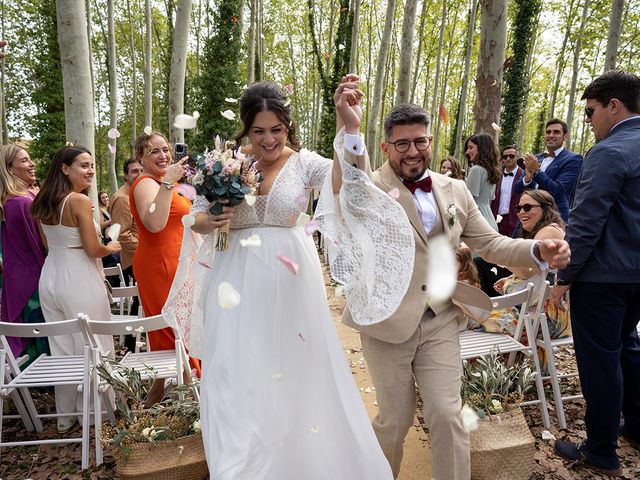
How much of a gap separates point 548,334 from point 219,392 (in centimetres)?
257

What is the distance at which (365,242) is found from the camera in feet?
7.64

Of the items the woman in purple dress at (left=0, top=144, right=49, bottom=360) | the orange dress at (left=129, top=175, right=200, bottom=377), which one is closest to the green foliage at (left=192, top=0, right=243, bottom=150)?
the woman in purple dress at (left=0, top=144, right=49, bottom=360)

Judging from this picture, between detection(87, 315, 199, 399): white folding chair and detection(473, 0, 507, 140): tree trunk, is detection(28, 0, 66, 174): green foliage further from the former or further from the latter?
detection(87, 315, 199, 399): white folding chair

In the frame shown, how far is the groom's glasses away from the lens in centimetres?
241

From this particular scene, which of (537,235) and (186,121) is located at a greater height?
(186,121)

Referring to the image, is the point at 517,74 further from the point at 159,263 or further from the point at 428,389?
the point at 428,389

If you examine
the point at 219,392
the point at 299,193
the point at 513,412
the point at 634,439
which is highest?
the point at 299,193

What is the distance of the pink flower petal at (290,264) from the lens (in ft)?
8.01

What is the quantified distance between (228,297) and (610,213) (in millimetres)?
2417

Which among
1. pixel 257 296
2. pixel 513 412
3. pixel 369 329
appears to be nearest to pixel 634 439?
pixel 513 412

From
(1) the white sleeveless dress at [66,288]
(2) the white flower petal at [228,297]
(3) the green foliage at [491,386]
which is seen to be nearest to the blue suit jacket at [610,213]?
(3) the green foliage at [491,386]

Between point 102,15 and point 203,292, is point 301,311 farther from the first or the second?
point 102,15

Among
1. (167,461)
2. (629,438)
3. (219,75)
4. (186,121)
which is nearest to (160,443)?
(167,461)

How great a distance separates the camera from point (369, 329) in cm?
236
